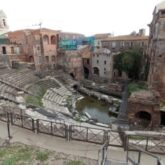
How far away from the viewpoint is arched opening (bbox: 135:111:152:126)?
17.8 metres

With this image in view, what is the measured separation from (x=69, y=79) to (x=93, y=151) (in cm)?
2554

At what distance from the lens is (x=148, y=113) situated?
1802 cm

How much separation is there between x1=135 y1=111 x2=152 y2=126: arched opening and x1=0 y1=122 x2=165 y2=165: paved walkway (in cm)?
1067

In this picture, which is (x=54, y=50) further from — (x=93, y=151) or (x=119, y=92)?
(x=93, y=151)

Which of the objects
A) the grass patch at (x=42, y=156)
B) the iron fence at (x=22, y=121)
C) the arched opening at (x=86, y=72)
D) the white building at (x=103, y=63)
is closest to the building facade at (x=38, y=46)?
the arched opening at (x=86, y=72)

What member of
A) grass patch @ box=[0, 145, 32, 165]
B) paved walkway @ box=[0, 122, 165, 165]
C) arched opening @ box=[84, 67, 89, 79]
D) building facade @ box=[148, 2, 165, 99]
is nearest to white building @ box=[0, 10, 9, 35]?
arched opening @ box=[84, 67, 89, 79]

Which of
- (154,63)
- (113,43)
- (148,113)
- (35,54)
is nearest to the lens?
(148,113)

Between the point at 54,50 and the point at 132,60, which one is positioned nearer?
the point at 132,60

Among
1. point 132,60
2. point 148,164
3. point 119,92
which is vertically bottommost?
point 119,92

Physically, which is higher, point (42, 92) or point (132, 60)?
point (132, 60)

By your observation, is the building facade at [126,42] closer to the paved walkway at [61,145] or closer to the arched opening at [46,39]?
the arched opening at [46,39]

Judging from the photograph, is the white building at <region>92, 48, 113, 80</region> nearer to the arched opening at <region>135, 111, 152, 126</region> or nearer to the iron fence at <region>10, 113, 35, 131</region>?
the arched opening at <region>135, 111, 152, 126</region>

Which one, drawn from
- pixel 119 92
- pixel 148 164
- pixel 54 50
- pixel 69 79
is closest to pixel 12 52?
pixel 54 50

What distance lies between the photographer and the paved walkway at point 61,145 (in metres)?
7.73
